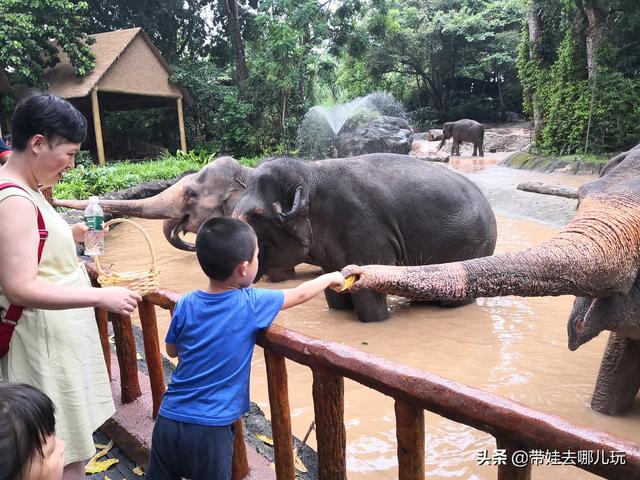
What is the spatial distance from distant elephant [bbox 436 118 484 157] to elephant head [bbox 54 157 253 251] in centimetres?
1642

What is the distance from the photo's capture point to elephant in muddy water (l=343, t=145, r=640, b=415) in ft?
7.41

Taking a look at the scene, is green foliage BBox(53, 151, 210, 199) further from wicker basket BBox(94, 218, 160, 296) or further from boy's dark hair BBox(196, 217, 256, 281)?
boy's dark hair BBox(196, 217, 256, 281)

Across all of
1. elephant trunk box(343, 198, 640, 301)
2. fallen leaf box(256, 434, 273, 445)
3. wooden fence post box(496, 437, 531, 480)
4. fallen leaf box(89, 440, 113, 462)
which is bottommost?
fallen leaf box(89, 440, 113, 462)

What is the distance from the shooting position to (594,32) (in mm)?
15148

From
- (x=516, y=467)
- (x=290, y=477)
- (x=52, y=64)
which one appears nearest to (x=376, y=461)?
(x=290, y=477)

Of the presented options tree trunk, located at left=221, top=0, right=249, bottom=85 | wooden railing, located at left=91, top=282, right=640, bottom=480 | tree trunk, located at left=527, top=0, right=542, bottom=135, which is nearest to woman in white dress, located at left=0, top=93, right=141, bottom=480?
wooden railing, located at left=91, top=282, right=640, bottom=480

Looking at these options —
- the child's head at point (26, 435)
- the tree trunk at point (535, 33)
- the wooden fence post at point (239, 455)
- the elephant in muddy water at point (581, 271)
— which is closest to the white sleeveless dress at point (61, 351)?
the wooden fence post at point (239, 455)

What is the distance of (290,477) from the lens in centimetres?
222

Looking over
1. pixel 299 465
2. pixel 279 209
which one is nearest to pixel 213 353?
pixel 299 465

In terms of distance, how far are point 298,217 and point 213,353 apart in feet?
10.1

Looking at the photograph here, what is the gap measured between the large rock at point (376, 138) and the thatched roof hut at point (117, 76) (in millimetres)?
6582

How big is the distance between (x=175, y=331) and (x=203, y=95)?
22296 millimetres

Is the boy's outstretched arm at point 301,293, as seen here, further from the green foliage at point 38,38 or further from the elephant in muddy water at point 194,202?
the green foliage at point 38,38

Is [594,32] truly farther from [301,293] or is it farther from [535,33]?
[301,293]
